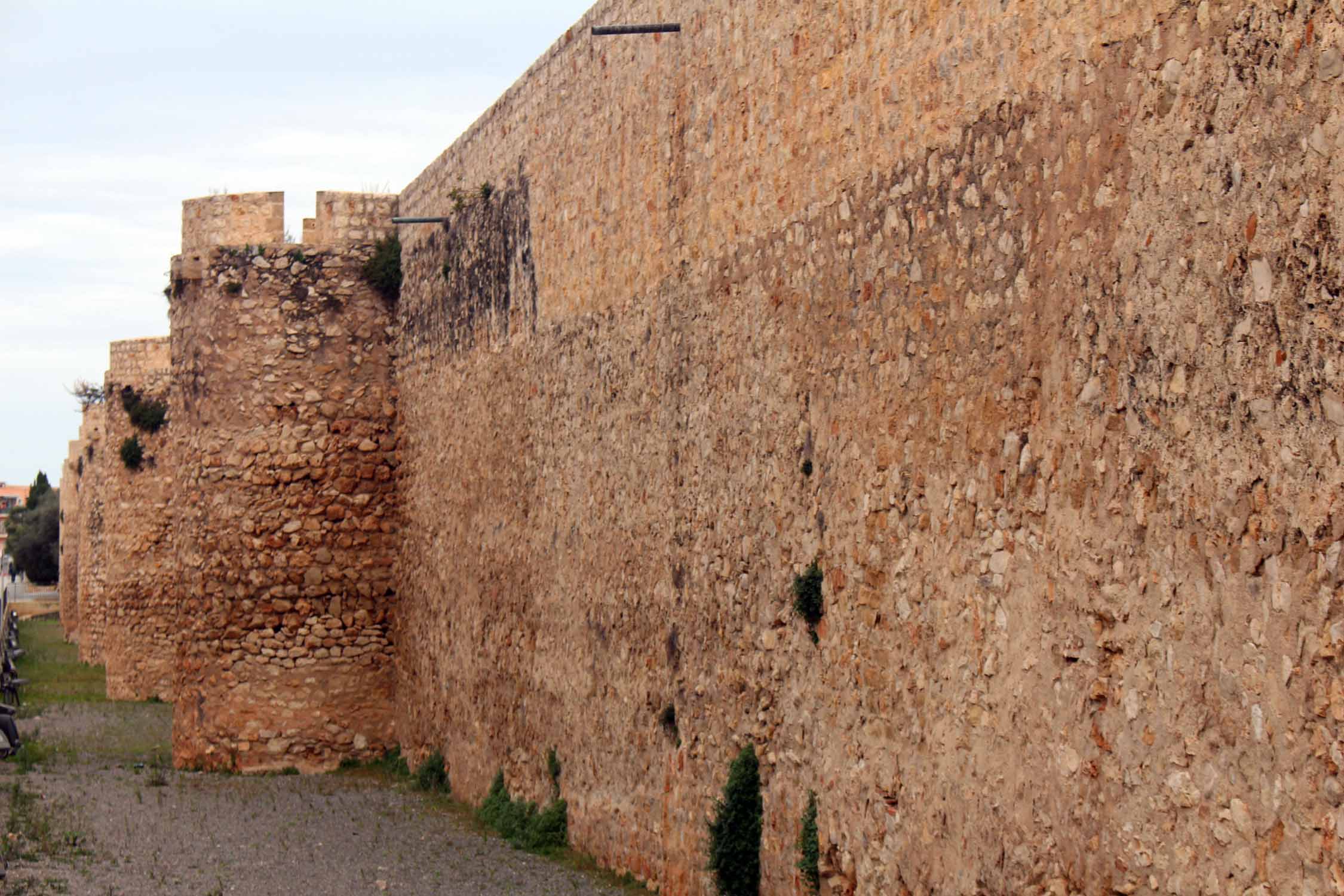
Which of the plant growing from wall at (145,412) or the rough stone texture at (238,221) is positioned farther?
the plant growing from wall at (145,412)

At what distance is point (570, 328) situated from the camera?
10.3 metres

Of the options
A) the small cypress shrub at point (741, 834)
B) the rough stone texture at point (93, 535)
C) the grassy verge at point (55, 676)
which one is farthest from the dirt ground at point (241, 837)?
the rough stone texture at point (93, 535)

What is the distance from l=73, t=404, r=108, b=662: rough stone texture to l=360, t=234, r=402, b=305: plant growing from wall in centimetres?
960

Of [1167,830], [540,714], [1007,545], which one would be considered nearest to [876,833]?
[1007,545]

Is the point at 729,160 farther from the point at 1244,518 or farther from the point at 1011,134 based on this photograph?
the point at 1244,518

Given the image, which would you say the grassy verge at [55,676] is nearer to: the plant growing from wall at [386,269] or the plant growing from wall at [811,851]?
the plant growing from wall at [386,269]

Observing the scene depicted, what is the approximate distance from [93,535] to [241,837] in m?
15.5

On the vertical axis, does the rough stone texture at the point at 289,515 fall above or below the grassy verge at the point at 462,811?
above

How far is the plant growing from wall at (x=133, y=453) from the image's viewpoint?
876 inches

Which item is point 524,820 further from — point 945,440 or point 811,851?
point 945,440

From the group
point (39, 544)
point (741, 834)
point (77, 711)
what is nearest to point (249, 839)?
point (741, 834)

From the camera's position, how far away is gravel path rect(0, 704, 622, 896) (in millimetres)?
9438

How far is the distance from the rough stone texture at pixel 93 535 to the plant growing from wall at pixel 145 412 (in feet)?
2.34

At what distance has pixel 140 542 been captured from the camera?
22.6 m
